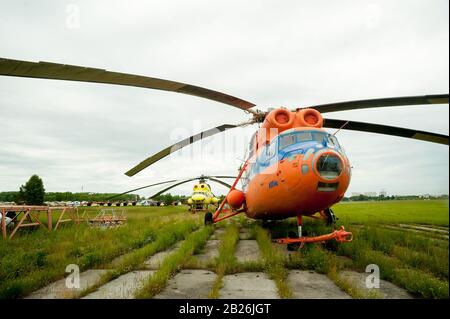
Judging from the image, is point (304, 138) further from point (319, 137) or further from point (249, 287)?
point (249, 287)

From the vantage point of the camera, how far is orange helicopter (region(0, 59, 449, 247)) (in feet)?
13.6

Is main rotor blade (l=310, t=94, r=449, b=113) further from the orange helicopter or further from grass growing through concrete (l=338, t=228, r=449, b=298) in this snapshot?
grass growing through concrete (l=338, t=228, r=449, b=298)

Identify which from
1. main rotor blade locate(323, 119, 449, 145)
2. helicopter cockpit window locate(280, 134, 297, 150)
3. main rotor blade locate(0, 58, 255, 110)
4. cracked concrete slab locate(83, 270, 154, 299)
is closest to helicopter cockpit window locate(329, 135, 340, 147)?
helicopter cockpit window locate(280, 134, 297, 150)

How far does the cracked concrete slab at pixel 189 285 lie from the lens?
3.78m

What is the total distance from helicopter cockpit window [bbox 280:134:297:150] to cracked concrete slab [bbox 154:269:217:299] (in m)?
3.53

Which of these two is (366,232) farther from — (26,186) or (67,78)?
(26,186)

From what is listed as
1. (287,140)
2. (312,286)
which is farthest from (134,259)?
(287,140)

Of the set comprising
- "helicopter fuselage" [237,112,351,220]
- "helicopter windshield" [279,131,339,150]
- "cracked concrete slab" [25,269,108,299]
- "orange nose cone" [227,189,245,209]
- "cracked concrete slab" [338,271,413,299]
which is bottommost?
"cracked concrete slab" [338,271,413,299]

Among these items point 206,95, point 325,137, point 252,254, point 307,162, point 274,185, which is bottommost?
point 252,254

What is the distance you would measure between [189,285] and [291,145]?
3.99 meters

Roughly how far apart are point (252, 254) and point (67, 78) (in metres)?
5.43

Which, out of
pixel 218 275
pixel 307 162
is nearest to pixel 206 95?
pixel 307 162

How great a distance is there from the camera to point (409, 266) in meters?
5.37

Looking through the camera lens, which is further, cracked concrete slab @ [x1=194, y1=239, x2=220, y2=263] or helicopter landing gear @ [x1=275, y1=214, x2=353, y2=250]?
cracked concrete slab @ [x1=194, y1=239, x2=220, y2=263]
